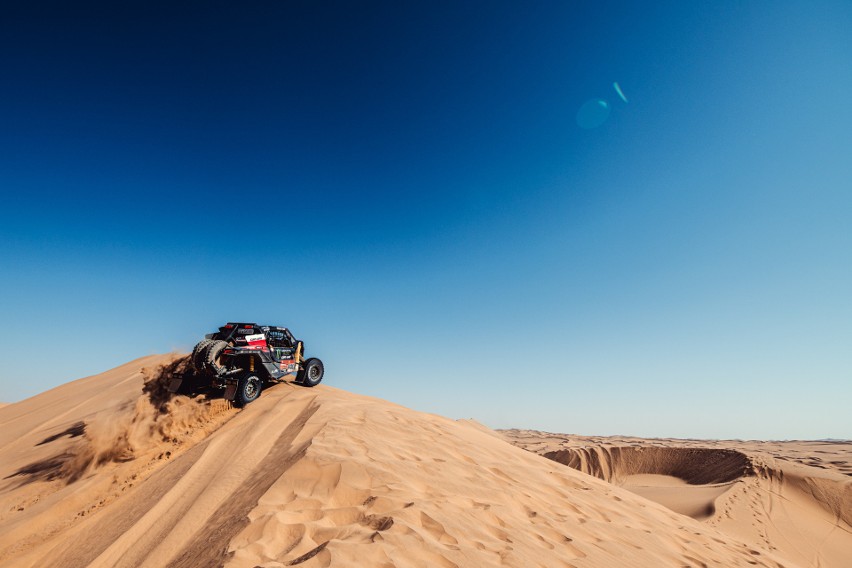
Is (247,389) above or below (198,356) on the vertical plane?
below

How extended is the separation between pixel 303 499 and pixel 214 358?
492 centimetres

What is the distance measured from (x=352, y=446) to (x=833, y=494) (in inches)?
A: 779

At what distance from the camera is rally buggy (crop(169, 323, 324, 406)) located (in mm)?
7191

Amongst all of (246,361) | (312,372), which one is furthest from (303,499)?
(312,372)

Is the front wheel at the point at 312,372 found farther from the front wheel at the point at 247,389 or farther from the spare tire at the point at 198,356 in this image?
the spare tire at the point at 198,356

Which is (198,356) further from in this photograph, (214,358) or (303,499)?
(303,499)

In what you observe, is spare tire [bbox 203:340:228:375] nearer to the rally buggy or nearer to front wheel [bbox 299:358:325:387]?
the rally buggy

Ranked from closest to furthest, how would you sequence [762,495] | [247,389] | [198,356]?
[198,356] → [247,389] → [762,495]

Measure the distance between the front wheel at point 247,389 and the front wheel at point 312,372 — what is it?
1633 millimetres

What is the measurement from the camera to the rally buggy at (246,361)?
23.6ft

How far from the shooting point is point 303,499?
342 centimetres

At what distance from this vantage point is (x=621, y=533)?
14.0ft

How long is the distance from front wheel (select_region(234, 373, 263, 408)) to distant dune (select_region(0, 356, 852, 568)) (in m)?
0.26

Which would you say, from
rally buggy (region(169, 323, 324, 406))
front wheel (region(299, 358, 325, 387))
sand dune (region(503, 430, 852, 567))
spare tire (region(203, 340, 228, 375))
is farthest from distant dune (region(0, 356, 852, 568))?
sand dune (region(503, 430, 852, 567))
